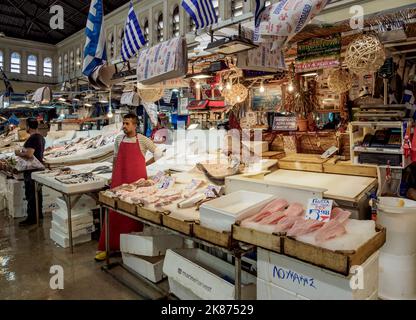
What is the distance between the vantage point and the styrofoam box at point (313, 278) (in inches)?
83.6

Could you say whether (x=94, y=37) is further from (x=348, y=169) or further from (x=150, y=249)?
(x=348, y=169)

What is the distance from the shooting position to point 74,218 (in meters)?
5.43

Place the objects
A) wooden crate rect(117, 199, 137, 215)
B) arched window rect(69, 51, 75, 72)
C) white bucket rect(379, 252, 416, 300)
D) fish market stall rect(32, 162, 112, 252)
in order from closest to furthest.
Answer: white bucket rect(379, 252, 416, 300) < wooden crate rect(117, 199, 137, 215) < fish market stall rect(32, 162, 112, 252) < arched window rect(69, 51, 75, 72)

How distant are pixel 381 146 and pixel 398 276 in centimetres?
150

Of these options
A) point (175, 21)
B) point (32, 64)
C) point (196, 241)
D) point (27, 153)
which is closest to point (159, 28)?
point (175, 21)

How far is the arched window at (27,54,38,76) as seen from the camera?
28297 mm

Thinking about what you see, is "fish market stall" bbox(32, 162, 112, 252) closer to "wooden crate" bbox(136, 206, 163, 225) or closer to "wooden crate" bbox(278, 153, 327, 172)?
"wooden crate" bbox(136, 206, 163, 225)

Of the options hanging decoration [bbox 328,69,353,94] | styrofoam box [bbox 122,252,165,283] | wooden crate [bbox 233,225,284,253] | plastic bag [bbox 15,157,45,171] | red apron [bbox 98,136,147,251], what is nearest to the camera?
wooden crate [bbox 233,225,284,253]

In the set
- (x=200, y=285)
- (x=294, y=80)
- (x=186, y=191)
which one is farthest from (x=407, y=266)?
(x=294, y=80)

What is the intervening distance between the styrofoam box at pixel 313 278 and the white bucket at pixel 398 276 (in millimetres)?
1057

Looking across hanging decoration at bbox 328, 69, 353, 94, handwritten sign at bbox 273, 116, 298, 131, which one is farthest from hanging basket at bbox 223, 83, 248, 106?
hanging decoration at bbox 328, 69, 353, 94

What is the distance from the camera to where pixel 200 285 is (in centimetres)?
305

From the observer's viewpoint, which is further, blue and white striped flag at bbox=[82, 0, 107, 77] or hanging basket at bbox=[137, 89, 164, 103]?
hanging basket at bbox=[137, 89, 164, 103]

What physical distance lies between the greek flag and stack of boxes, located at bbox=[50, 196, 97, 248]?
3.62m
